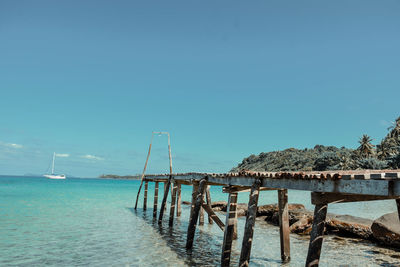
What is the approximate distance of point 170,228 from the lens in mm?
16359

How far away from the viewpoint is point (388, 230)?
11.2 m

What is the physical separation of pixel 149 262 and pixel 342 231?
8790 millimetres

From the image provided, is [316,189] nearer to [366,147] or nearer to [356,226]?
[356,226]

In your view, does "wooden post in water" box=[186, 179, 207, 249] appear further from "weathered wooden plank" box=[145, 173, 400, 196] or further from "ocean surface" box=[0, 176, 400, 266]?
"weathered wooden plank" box=[145, 173, 400, 196]

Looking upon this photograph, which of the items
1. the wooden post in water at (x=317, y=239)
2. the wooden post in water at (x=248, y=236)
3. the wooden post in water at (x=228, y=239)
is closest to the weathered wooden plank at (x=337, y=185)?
the wooden post in water at (x=248, y=236)

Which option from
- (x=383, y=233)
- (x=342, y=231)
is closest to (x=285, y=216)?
(x=383, y=233)

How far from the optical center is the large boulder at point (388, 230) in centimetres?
1102

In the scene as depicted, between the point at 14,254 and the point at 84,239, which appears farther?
the point at 84,239

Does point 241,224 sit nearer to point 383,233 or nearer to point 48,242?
point 383,233

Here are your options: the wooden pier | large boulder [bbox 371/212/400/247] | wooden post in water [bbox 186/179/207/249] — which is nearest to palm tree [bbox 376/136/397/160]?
large boulder [bbox 371/212/400/247]

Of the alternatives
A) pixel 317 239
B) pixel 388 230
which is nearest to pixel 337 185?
pixel 317 239

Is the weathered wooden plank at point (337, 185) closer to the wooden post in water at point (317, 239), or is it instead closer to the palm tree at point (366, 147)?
the wooden post in water at point (317, 239)

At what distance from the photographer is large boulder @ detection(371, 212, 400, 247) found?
36.2 ft

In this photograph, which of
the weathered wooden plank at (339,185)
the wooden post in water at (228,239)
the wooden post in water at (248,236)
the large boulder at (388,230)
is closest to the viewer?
the weathered wooden plank at (339,185)
